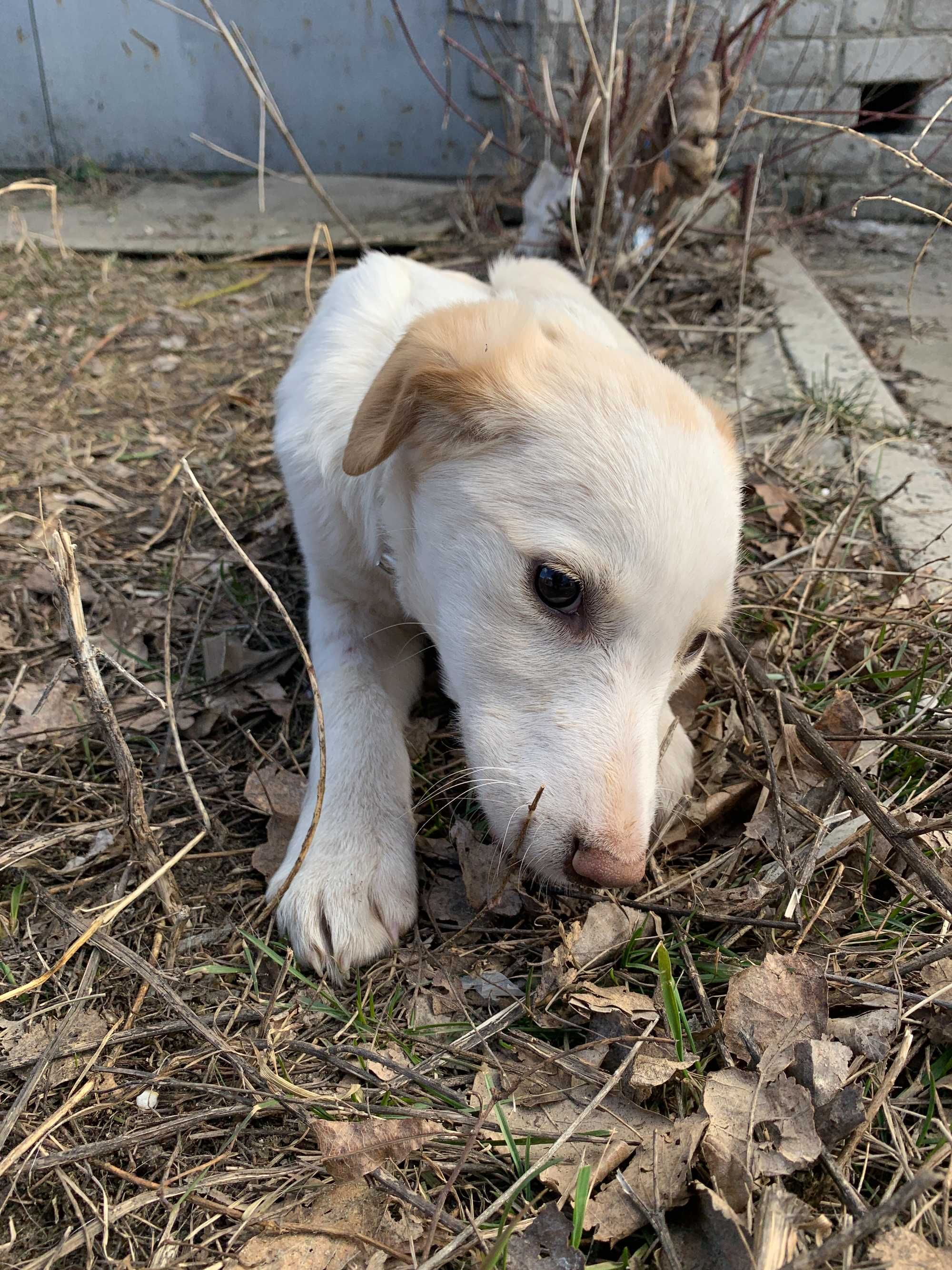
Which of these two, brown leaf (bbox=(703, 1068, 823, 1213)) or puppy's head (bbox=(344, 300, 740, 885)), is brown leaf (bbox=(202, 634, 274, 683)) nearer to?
puppy's head (bbox=(344, 300, 740, 885))

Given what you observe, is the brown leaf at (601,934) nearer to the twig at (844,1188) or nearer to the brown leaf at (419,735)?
the twig at (844,1188)

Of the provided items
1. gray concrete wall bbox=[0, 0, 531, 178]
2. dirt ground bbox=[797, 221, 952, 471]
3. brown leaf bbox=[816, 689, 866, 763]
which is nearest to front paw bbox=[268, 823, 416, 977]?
brown leaf bbox=[816, 689, 866, 763]

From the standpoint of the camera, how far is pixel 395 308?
2.68m

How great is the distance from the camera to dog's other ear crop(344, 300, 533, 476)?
1.92 meters

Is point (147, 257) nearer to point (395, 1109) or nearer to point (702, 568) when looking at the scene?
point (702, 568)

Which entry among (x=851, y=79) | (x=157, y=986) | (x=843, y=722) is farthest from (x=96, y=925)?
(x=851, y=79)

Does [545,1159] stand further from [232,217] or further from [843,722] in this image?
[232,217]

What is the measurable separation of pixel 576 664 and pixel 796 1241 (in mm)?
972

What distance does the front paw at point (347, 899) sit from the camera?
1862 millimetres

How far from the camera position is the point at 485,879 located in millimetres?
1970

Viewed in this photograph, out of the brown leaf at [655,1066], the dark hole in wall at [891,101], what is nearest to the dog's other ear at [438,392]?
the brown leaf at [655,1066]

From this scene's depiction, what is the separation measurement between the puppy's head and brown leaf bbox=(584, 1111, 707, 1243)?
40cm

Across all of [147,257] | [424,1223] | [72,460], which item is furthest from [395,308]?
[147,257]

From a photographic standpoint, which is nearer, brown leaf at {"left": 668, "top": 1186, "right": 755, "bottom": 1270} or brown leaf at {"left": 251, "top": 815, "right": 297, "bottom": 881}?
brown leaf at {"left": 668, "top": 1186, "right": 755, "bottom": 1270}
